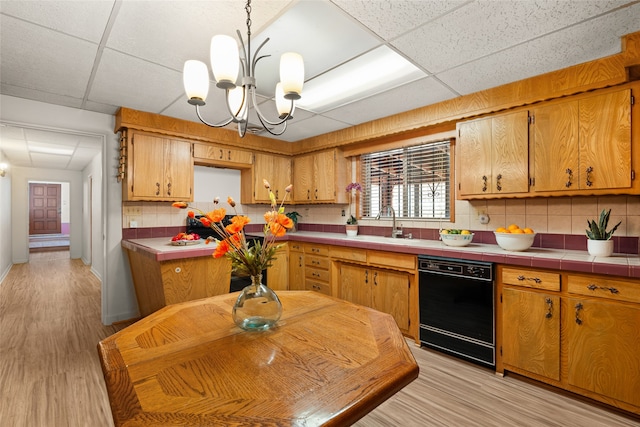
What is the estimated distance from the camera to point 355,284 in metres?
3.44

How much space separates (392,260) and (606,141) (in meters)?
1.88

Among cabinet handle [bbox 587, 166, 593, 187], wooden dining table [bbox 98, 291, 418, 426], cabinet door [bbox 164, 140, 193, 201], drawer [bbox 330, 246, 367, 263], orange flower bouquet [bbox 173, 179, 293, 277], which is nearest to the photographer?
wooden dining table [bbox 98, 291, 418, 426]

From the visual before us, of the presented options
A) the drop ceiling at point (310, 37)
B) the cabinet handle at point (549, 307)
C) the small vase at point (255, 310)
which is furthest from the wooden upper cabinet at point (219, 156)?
the cabinet handle at point (549, 307)

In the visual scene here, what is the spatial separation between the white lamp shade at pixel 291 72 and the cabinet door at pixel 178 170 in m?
2.59

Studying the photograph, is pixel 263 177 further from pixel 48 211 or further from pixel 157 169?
pixel 48 211

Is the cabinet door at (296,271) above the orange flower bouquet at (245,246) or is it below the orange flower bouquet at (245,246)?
below

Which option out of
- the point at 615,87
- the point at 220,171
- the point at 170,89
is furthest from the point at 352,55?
the point at 220,171

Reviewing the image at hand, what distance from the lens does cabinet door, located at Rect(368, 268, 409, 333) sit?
2.98m

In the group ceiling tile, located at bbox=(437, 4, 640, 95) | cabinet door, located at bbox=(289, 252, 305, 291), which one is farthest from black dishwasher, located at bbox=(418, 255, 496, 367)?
cabinet door, located at bbox=(289, 252, 305, 291)

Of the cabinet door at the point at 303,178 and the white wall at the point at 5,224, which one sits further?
the white wall at the point at 5,224

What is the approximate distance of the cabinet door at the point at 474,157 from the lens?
2.74 m

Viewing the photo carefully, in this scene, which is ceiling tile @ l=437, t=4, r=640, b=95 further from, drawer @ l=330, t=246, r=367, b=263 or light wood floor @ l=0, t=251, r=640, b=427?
light wood floor @ l=0, t=251, r=640, b=427

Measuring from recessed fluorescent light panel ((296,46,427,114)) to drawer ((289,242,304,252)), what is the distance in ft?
6.06

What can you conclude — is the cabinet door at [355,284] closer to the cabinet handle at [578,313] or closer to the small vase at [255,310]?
the cabinet handle at [578,313]
